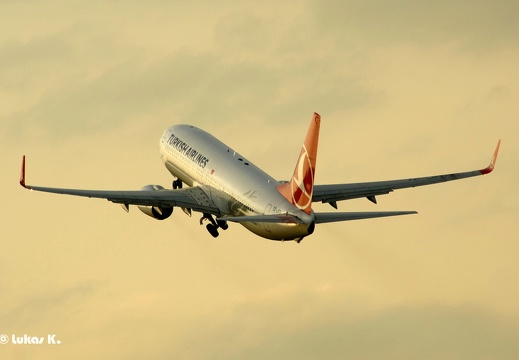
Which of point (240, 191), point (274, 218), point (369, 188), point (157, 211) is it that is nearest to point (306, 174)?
point (274, 218)

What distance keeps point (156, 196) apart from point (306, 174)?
18.1 m

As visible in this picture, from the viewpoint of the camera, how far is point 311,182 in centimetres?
12688

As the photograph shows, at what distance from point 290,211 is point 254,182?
8980mm

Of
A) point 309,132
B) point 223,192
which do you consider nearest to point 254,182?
point 223,192

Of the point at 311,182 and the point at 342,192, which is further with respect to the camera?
the point at 342,192

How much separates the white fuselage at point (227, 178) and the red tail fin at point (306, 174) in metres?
0.65

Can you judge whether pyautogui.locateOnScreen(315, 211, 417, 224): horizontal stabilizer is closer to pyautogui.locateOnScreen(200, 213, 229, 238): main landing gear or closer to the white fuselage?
the white fuselage

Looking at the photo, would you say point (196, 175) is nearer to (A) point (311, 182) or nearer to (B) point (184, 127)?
(B) point (184, 127)

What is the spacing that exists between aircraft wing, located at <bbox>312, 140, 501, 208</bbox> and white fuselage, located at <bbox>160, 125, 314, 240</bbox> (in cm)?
523

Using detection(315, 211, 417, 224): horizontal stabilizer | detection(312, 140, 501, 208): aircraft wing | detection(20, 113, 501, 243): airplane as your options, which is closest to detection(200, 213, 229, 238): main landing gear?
detection(20, 113, 501, 243): airplane

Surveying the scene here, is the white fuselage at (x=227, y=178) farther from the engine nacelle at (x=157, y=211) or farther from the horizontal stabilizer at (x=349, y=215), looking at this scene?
the engine nacelle at (x=157, y=211)

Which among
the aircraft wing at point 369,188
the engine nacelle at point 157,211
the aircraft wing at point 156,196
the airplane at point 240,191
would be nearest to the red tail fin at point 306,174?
the airplane at point 240,191

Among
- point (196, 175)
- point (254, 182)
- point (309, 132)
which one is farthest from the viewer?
point (196, 175)

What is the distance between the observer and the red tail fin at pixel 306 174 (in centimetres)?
12481
